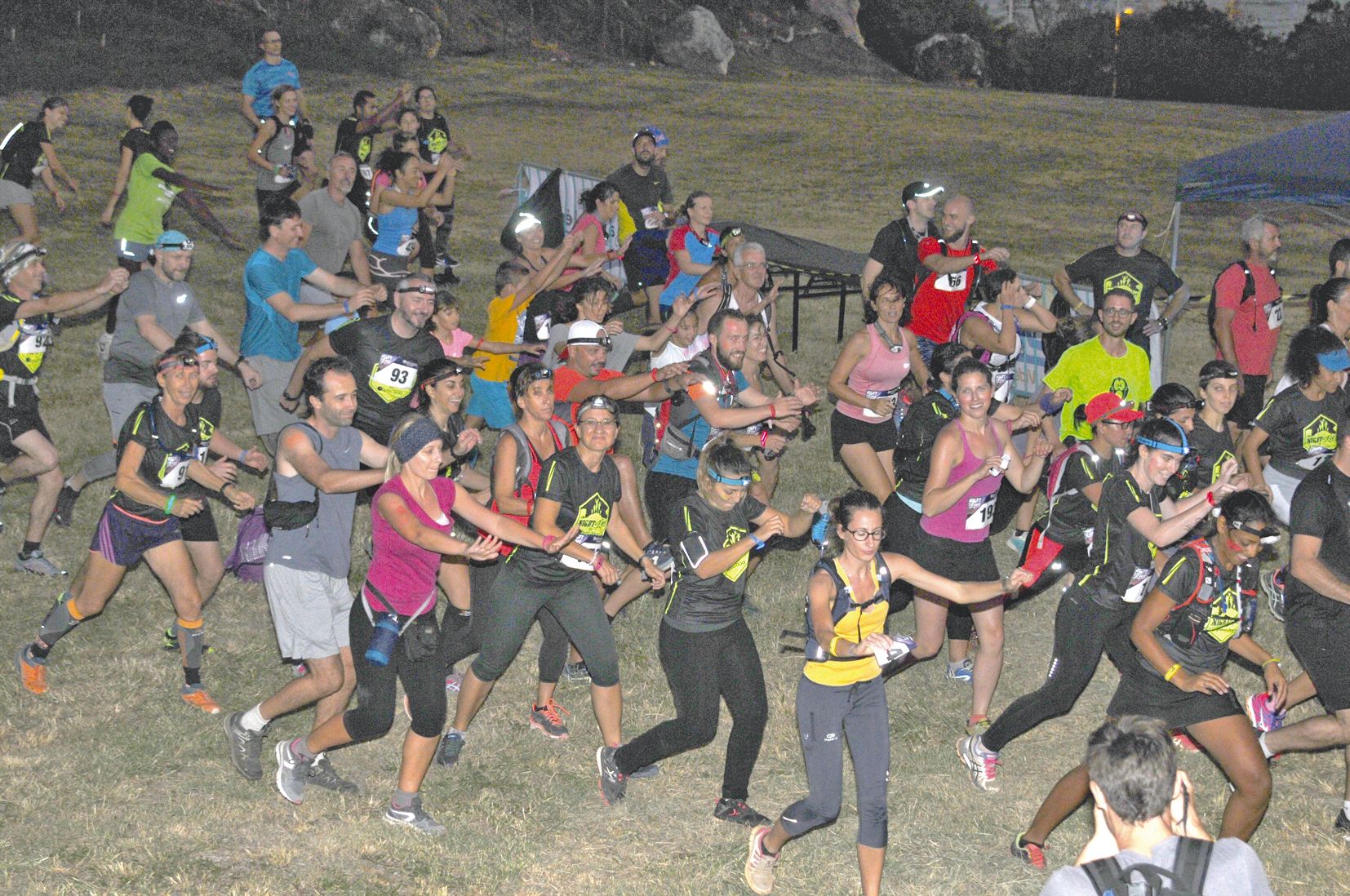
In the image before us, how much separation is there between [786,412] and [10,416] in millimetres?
5022

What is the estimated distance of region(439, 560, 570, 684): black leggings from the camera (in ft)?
24.3

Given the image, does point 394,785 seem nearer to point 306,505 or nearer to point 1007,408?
point 306,505

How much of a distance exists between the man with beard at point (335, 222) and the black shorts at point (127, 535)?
4.30 metres

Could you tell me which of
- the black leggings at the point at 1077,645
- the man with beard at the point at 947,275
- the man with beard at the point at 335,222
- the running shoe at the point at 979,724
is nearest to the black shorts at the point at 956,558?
the black leggings at the point at 1077,645

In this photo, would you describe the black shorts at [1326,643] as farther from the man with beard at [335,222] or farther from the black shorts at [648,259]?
the black shorts at [648,259]

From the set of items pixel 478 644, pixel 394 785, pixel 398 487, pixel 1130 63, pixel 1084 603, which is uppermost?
pixel 1130 63

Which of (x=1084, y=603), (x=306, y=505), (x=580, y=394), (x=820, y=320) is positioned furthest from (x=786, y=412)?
(x=820, y=320)

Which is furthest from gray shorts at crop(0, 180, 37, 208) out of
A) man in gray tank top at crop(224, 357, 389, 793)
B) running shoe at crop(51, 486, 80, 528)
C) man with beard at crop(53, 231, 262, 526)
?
man in gray tank top at crop(224, 357, 389, 793)

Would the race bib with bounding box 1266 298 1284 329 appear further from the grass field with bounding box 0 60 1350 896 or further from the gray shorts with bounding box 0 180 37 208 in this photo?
the gray shorts with bounding box 0 180 37 208

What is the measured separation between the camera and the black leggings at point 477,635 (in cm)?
741

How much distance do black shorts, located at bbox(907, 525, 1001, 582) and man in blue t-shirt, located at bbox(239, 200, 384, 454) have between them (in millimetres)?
4299

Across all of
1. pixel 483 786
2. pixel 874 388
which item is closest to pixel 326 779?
pixel 483 786

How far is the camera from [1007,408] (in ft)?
26.2

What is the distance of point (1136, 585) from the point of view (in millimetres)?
6562
